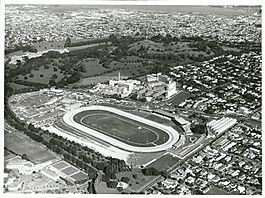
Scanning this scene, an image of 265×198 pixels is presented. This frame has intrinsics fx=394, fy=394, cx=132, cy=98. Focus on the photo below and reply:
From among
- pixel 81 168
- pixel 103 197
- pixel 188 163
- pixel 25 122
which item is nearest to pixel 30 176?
pixel 81 168

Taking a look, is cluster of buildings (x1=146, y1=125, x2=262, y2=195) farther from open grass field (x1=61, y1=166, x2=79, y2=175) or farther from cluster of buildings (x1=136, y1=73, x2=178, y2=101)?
cluster of buildings (x1=136, y1=73, x2=178, y2=101)

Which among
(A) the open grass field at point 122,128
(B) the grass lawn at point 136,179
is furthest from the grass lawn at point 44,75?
(B) the grass lawn at point 136,179

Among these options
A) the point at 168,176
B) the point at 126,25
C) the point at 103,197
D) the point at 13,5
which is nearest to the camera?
the point at 103,197

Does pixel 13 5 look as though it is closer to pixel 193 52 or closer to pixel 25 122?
pixel 25 122

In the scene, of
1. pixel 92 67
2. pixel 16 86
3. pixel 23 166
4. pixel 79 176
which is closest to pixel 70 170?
pixel 79 176

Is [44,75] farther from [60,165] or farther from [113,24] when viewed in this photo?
[60,165]

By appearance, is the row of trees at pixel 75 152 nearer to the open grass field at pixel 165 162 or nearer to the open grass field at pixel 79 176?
the open grass field at pixel 79 176
